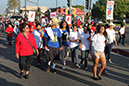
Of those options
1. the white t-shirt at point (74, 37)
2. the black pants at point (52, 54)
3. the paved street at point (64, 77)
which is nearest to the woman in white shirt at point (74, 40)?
the white t-shirt at point (74, 37)

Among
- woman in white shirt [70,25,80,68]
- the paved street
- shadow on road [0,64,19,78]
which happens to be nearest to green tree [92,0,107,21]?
woman in white shirt [70,25,80,68]

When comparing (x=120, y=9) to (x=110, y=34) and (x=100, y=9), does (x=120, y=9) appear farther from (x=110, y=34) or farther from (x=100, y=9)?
(x=110, y=34)

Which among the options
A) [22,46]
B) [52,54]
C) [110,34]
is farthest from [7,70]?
[110,34]

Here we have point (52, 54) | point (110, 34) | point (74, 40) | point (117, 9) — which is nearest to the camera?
point (52, 54)

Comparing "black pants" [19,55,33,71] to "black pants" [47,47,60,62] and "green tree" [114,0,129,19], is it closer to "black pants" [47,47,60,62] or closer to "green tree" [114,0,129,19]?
"black pants" [47,47,60,62]

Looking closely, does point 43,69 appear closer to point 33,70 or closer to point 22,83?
point 33,70

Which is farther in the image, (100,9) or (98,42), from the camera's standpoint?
(100,9)

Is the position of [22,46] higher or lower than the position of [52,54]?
higher

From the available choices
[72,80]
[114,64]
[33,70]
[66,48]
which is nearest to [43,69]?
[33,70]

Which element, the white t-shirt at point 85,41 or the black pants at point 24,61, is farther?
the white t-shirt at point 85,41

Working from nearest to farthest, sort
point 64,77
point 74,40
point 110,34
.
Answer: point 64,77
point 74,40
point 110,34

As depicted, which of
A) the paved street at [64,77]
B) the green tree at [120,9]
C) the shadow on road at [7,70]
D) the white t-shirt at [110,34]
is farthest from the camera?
the green tree at [120,9]

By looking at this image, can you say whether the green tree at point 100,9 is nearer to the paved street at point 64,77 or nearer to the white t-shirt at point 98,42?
the paved street at point 64,77

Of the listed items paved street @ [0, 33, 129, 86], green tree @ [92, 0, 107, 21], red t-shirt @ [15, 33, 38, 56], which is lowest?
paved street @ [0, 33, 129, 86]
